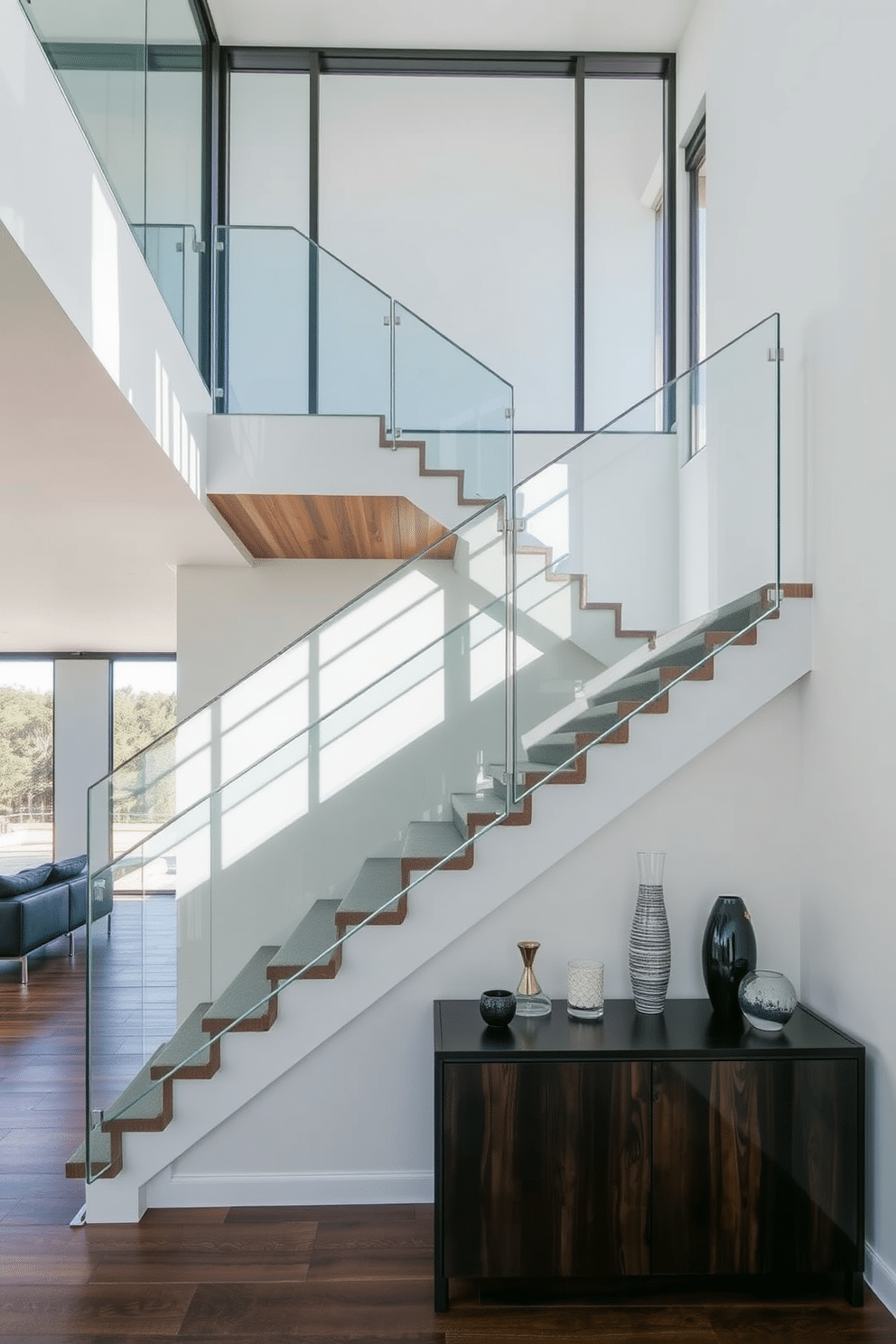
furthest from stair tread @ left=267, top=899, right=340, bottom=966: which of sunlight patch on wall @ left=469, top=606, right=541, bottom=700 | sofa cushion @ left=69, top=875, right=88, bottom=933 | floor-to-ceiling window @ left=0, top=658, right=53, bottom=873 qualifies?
floor-to-ceiling window @ left=0, top=658, right=53, bottom=873

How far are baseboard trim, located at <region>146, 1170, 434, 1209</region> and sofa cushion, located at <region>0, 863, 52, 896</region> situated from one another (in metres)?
4.62

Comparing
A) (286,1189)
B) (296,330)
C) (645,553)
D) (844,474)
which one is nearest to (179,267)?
(296,330)

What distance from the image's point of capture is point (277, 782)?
3.79 meters


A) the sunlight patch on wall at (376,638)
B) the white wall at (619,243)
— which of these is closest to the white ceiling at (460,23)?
the white wall at (619,243)

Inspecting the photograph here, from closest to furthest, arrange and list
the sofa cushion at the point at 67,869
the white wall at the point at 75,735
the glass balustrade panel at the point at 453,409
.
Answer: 1. the glass balustrade panel at the point at 453,409
2. the sofa cushion at the point at 67,869
3. the white wall at the point at 75,735

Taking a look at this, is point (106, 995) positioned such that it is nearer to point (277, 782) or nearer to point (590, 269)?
point (277, 782)

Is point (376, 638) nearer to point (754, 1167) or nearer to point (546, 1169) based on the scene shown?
point (546, 1169)

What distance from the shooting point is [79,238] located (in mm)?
3023

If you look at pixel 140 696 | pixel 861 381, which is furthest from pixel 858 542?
pixel 140 696

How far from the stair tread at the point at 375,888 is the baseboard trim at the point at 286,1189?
36.9 inches

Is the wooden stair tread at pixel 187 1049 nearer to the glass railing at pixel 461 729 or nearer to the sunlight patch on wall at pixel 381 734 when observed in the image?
the glass railing at pixel 461 729

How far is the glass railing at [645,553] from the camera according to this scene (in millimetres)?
3701

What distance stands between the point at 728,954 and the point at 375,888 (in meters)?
1.22

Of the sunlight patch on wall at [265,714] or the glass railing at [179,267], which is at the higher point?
the glass railing at [179,267]
